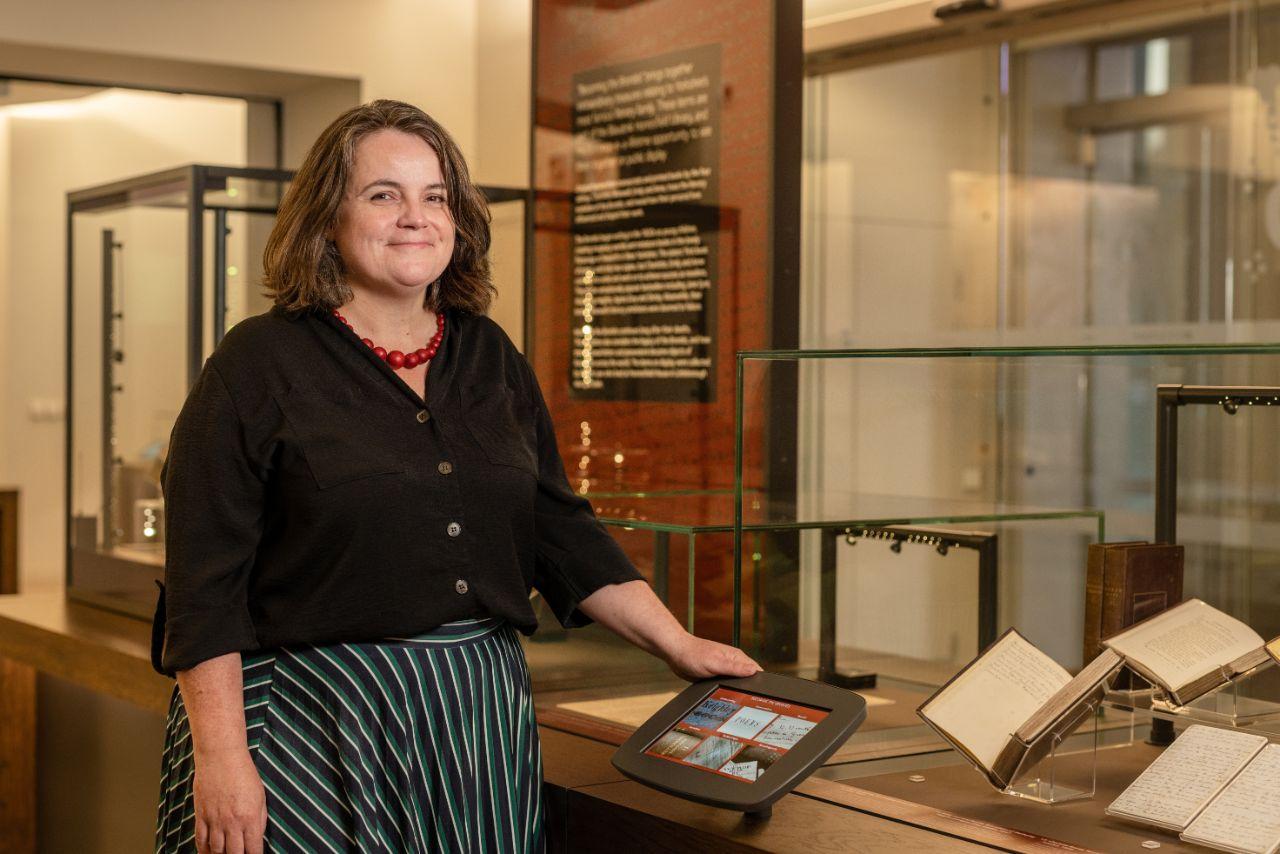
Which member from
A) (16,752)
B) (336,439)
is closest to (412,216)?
(336,439)

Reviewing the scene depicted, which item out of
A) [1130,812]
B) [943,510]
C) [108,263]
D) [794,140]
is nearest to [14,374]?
[108,263]

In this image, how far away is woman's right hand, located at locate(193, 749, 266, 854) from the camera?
5.99ft

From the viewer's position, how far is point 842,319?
19.4 feet

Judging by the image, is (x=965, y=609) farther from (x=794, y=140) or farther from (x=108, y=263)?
(x=108, y=263)

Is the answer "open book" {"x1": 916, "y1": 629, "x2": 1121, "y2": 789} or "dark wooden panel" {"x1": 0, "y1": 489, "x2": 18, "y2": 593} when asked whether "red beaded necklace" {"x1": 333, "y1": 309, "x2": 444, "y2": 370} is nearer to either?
"open book" {"x1": 916, "y1": 629, "x2": 1121, "y2": 789}

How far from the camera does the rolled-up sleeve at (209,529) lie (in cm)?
182

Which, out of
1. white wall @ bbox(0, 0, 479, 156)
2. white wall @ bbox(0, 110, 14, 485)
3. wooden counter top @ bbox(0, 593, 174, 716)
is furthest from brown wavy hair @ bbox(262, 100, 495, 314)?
white wall @ bbox(0, 110, 14, 485)

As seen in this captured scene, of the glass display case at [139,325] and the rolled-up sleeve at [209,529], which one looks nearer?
the rolled-up sleeve at [209,529]

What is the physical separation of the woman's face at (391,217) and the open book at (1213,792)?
1033 mm

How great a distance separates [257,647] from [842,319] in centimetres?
427

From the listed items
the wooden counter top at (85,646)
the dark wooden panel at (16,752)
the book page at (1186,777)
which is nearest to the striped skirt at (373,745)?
the book page at (1186,777)

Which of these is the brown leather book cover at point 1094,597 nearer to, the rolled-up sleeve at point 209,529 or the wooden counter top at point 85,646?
the rolled-up sleeve at point 209,529

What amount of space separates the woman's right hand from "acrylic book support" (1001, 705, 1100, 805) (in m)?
0.88

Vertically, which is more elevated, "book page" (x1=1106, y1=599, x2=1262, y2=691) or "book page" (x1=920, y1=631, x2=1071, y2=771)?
"book page" (x1=1106, y1=599, x2=1262, y2=691)
